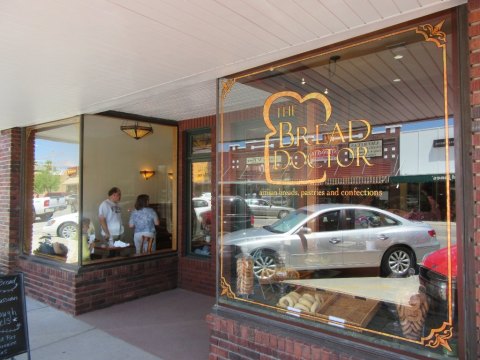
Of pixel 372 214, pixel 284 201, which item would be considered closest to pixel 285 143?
pixel 284 201

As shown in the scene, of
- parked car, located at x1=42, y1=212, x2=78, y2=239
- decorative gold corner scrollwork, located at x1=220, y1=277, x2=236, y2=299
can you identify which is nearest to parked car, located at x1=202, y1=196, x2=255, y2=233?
decorative gold corner scrollwork, located at x1=220, y1=277, x2=236, y2=299

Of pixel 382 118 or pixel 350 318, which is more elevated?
pixel 382 118

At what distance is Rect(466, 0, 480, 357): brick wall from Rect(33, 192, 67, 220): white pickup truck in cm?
607

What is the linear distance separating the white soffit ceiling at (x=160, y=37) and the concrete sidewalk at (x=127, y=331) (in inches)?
116

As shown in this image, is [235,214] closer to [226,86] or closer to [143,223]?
[226,86]

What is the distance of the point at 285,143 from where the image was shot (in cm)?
365

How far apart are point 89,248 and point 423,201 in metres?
4.94

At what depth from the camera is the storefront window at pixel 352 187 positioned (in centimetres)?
272

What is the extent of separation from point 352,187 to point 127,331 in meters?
3.40

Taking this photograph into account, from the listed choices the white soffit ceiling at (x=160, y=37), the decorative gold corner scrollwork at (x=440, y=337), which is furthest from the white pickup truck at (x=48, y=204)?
the decorative gold corner scrollwork at (x=440, y=337)

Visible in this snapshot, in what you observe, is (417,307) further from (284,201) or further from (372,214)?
(284,201)

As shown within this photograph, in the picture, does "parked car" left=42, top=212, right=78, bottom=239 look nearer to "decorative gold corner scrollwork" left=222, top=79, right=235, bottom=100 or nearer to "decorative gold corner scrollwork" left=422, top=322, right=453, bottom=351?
"decorative gold corner scrollwork" left=222, top=79, right=235, bottom=100

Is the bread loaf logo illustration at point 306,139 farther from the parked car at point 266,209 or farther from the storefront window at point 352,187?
the parked car at point 266,209

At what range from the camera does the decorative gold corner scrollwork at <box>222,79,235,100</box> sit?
12.9 ft
